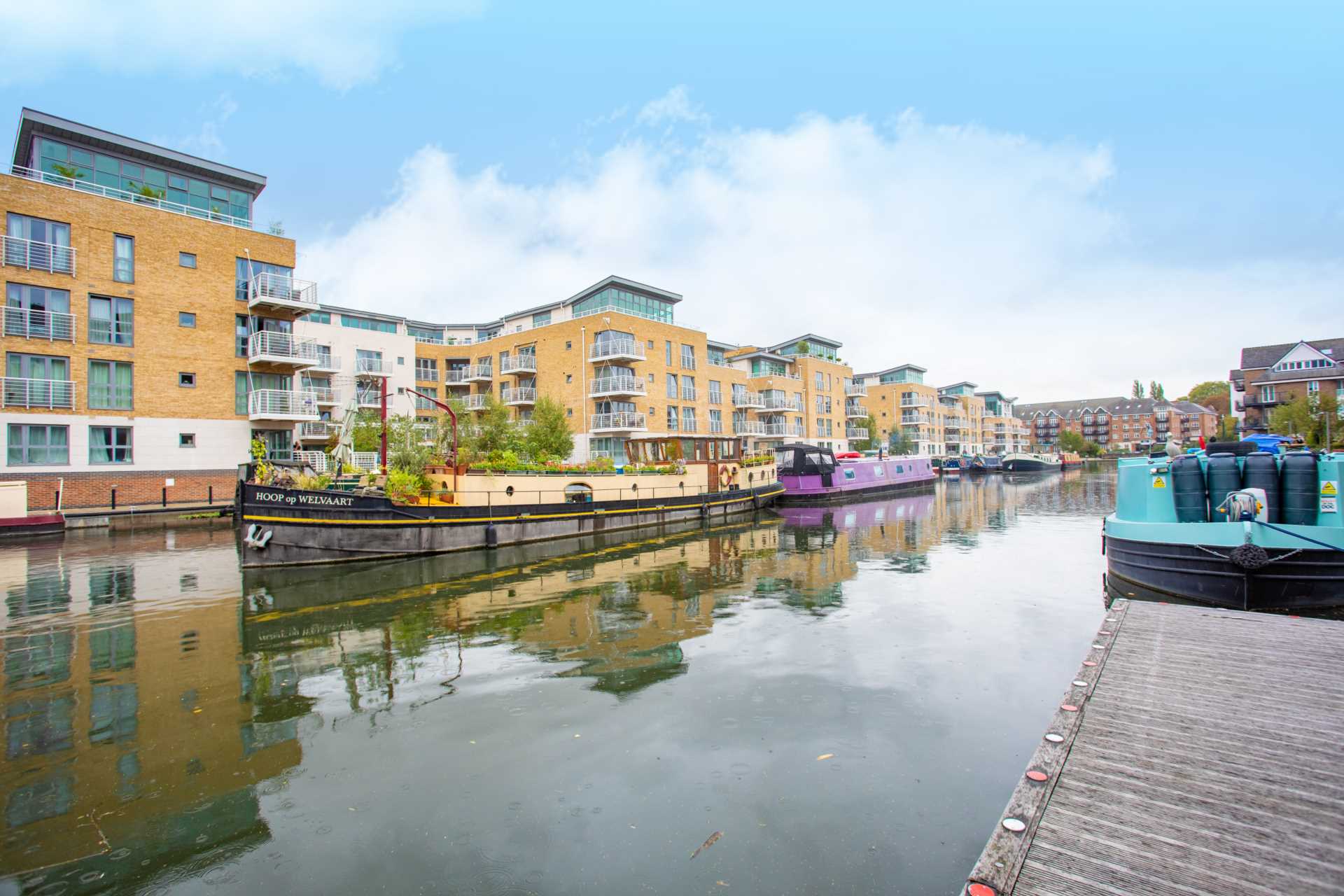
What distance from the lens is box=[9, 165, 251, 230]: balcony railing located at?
2777cm

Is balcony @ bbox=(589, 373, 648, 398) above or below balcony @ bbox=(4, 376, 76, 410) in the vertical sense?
above

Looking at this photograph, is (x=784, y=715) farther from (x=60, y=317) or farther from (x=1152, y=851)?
(x=60, y=317)

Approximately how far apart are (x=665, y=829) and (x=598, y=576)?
11.2 metres

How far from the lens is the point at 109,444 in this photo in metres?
28.0

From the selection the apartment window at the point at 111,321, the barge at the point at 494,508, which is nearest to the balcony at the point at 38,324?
the apartment window at the point at 111,321

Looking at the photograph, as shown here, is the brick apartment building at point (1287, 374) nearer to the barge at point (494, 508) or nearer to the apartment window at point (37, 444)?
the barge at point (494, 508)

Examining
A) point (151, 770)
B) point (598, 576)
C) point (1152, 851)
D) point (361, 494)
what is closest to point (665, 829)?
point (1152, 851)

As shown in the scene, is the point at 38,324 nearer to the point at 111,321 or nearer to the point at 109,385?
the point at 111,321

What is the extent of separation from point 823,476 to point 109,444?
35.8 meters

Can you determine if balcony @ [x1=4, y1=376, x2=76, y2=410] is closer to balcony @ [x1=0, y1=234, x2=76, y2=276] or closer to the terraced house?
the terraced house

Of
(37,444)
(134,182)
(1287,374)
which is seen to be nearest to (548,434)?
(37,444)

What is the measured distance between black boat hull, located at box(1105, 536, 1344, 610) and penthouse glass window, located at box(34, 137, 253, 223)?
130 ft

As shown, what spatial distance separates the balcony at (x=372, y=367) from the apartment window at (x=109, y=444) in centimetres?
1306

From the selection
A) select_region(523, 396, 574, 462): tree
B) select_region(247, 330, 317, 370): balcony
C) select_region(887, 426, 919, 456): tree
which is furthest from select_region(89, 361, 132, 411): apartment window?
select_region(887, 426, 919, 456): tree
